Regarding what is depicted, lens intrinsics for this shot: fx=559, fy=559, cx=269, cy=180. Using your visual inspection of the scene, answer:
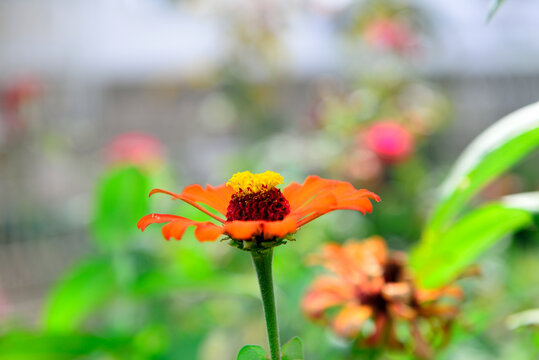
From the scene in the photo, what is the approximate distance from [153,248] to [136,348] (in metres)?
0.37

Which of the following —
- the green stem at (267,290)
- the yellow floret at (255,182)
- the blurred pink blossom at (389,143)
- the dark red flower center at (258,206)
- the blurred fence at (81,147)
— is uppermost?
the blurred fence at (81,147)

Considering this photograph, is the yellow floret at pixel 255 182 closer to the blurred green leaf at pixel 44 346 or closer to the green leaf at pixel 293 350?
the green leaf at pixel 293 350

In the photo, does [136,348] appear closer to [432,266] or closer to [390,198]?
[432,266]

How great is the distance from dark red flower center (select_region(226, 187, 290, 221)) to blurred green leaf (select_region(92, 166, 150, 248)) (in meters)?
0.50

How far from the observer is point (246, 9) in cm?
184

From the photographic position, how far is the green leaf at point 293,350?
12.7 inches

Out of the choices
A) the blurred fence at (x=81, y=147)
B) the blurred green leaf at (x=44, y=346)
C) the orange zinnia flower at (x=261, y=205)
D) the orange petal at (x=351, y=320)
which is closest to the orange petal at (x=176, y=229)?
the orange zinnia flower at (x=261, y=205)

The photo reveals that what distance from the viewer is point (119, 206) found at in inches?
34.5

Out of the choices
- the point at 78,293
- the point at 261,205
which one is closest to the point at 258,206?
the point at 261,205

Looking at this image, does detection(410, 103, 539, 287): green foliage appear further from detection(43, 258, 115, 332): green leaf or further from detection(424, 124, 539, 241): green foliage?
detection(43, 258, 115, 332): green leaf

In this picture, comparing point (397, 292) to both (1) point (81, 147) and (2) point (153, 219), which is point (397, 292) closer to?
(2) point (153, 219)

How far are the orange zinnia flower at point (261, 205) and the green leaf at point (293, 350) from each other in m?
0.06

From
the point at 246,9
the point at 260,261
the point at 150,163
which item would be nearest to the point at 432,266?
the point at 260,261

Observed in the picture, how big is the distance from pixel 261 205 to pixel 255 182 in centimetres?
2
